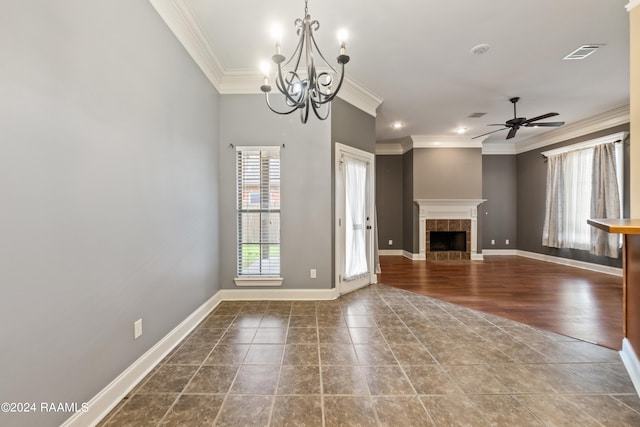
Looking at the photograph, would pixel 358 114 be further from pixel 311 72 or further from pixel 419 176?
pixel 419 176

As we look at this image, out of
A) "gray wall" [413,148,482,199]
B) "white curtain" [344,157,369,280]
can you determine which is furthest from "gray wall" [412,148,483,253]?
"white curtain" [344,157,369,280]

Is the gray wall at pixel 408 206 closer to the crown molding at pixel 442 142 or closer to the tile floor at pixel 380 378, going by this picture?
the crown molding at pixel 442 142

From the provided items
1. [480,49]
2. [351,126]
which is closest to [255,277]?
[351,126]

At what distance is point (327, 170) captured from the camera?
3.48 m

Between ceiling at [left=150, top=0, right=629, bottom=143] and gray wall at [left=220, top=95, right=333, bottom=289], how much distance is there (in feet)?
1.36

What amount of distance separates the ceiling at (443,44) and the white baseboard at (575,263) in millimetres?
3022

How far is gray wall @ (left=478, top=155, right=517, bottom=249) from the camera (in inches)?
281

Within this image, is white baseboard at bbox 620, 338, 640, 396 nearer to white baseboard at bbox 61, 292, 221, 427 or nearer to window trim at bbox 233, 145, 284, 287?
window trim at bbox 233, 145, 284, 287

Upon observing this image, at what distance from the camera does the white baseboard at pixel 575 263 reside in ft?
15.7

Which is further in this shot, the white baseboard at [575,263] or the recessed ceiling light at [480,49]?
the white baseboard at [575,263]

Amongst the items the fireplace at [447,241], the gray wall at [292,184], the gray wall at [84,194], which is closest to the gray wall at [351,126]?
the gray wall at [292,184]

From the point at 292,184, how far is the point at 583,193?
20.3ft

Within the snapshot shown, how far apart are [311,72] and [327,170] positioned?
1.69 m

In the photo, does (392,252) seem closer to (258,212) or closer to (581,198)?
(581,198)
